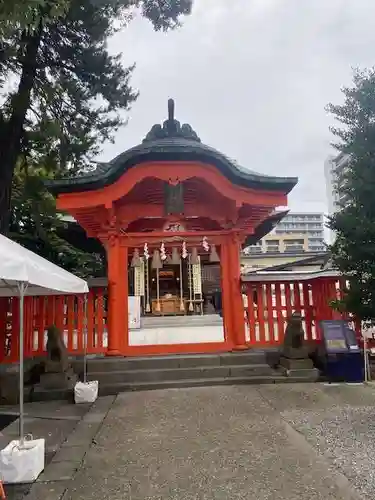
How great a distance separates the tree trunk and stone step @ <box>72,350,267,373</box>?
3.55 meters

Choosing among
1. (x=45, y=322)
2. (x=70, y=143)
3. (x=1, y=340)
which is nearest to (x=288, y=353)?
(x=45, y=322)

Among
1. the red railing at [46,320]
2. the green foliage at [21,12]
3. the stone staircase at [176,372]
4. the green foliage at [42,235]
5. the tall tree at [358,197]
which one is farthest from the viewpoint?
the green foliage at [42,235]

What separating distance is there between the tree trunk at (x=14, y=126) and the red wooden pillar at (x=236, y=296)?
4692mm

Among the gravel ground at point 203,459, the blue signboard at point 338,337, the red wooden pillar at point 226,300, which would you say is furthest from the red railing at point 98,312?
the gravel ground at point 203,459

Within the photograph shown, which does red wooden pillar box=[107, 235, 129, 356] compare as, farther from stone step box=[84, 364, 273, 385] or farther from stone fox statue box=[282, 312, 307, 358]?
stone fox statue box=[282, 312, 307, 358]

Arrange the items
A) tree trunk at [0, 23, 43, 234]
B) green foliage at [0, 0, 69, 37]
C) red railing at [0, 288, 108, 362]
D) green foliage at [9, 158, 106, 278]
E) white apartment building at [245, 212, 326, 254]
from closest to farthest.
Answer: green foliage at [0, 0, 69, 37]
red railing at [0, 288, 108, 362]
tree trunk at [0, 23, 43, 234]
green foliage at [9, 158, 106, 278]
white apartment building at [245, 212, 326, 254]

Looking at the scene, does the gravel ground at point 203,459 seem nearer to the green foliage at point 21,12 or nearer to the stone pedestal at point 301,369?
the stone pedestal at point 301,369

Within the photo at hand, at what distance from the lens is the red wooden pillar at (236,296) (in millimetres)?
7582

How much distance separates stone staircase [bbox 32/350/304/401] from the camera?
662 centimetres

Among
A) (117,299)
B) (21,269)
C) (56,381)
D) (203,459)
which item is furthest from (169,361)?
(21,269)

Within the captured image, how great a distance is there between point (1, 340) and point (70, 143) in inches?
195

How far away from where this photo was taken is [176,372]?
22.6ft

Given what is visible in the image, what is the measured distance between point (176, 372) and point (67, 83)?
7.04 meters

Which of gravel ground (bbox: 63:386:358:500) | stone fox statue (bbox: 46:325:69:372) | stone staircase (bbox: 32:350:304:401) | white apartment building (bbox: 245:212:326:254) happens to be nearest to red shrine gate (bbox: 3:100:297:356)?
stone staircase (bbox: 32:350:304:401)
